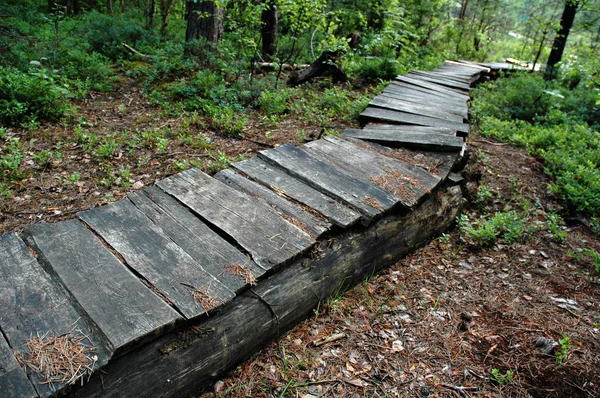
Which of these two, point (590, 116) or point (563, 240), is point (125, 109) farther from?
point (590, 116)

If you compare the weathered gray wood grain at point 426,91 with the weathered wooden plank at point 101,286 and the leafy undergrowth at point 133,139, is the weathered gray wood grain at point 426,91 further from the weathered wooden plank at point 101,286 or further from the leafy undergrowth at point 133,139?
the weathered wooden plank at point 101,286

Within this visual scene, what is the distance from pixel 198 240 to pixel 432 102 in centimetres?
513

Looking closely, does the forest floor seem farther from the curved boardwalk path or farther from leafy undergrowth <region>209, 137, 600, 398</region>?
the curved boardwalk path

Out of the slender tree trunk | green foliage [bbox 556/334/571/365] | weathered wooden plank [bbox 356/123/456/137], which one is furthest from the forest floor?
the slender tree trunk

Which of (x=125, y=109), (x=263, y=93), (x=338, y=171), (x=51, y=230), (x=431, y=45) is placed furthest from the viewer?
(x=431, y=45)

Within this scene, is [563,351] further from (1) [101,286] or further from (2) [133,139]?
(2) [133,139]

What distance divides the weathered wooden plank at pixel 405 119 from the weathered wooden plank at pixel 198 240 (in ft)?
10.8

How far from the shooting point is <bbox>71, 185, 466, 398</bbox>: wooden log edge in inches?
73.7

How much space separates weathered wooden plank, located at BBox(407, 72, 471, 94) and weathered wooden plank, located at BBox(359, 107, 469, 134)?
2.94m

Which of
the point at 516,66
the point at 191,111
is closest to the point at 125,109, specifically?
the point at 191,111

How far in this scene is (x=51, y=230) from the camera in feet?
8.16

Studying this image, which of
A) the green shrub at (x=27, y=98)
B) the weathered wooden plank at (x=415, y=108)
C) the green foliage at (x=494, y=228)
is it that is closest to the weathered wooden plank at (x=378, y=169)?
the green foliage at (x=494, y=228)

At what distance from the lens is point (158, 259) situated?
236cm

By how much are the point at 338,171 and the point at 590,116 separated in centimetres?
767
